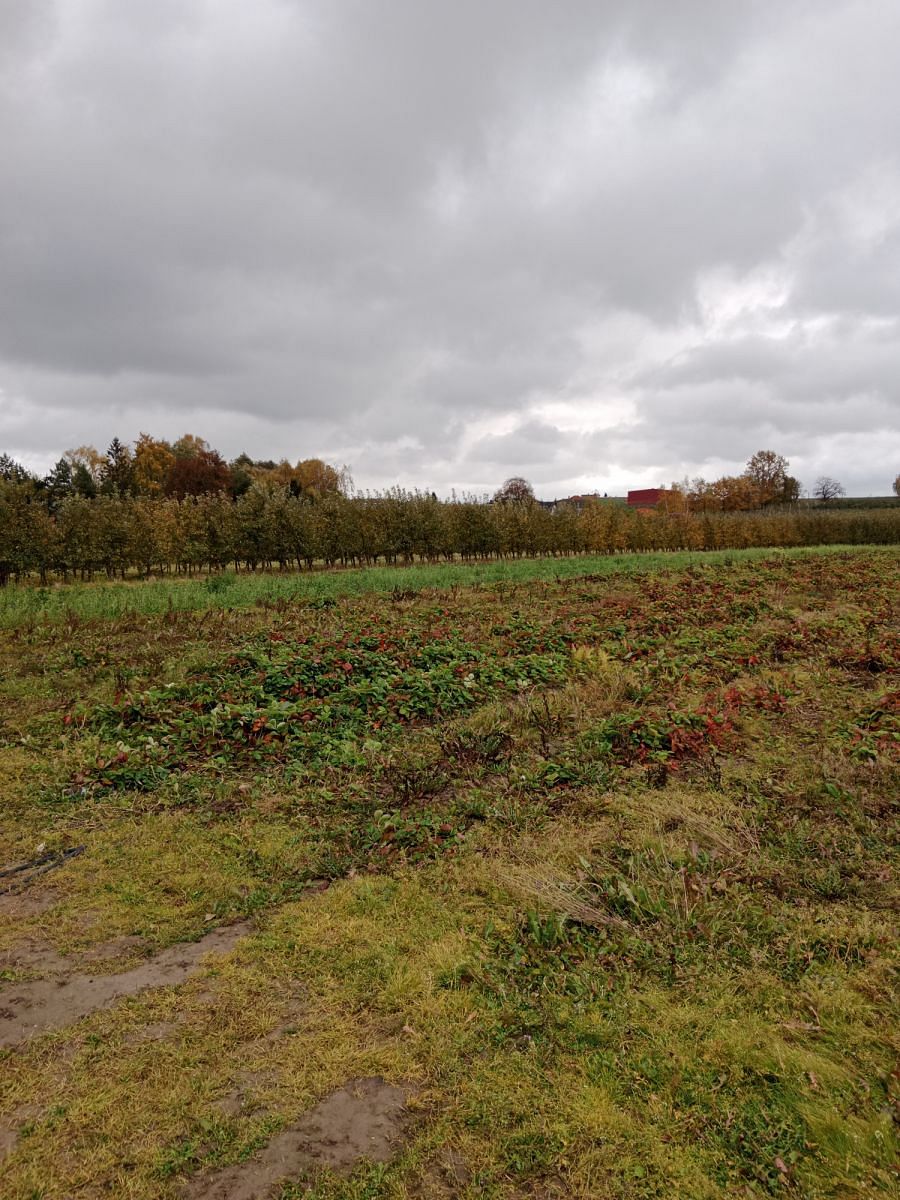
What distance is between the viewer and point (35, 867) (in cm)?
444

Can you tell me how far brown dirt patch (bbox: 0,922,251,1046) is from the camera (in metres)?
3.02

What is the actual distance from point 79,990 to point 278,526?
32765 millimetres

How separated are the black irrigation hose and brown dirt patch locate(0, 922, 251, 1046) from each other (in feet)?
3.81

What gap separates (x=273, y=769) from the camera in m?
6.03

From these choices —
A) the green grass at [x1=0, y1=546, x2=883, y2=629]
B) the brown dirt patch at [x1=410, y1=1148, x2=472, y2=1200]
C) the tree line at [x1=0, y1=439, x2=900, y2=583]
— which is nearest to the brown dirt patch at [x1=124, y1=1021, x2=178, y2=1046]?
the brown dirt patch at [x1=410, y1=1148, x2=472, y2=1200]

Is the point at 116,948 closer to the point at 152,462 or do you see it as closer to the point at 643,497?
the point at 152,462

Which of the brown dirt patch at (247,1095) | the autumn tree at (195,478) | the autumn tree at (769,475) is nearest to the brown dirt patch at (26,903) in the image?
the brown dirt patch at (247,1095)

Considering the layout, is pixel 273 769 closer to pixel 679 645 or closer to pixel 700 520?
pixel 679 645

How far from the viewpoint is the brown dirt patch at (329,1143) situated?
2.22 meters

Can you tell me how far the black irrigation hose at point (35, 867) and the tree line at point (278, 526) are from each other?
26285 millimetres

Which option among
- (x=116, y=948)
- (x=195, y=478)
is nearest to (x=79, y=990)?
(x=116, y=948)

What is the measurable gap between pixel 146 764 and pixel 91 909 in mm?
2204

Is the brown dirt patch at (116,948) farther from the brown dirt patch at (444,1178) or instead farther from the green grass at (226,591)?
the green grass at (226,591)

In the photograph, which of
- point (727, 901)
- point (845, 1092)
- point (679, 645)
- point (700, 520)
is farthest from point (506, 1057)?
point (700, 520)
